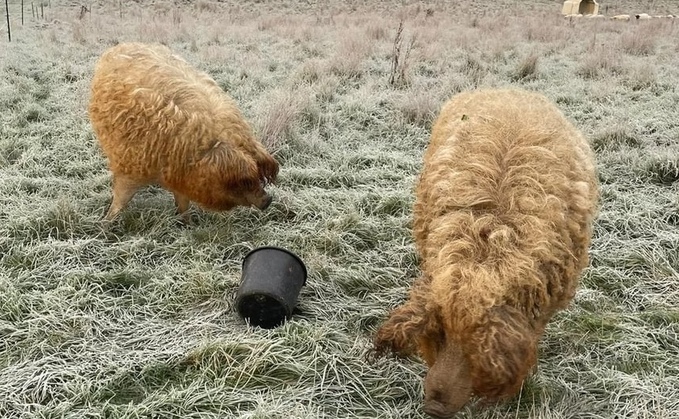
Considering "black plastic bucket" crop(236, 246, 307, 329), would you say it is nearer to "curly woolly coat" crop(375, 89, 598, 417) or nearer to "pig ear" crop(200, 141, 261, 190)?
"pig ear" crop(200, 141, 261, 190)

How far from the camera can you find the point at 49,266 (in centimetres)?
468

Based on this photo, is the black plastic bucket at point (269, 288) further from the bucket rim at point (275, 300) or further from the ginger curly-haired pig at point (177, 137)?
the ginger curly-haired pig at point (177, 137)

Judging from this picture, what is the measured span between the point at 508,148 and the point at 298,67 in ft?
28.9

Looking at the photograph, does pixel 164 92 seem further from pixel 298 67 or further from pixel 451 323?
pixel 298 67

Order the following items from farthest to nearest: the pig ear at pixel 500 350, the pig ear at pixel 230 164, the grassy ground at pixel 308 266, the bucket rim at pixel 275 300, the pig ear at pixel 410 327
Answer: the pig ear at pixel 230 164 < the bucket rim at pixel 275 300 < the grassy ground at pixel 308 266 < the pig ear at pixel 410 327 < the pig ear at pixel 500 350

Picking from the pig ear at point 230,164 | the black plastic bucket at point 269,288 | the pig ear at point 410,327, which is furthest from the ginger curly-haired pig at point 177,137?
the pig ear at point 410,327

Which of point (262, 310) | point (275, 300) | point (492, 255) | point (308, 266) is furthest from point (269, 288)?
point (492, 255)

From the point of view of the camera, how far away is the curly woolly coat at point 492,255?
8.09ft

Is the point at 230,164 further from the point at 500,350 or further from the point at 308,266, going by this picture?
the point at 500,350

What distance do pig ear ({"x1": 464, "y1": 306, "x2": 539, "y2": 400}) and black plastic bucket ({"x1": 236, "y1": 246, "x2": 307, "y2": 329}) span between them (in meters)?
1.76

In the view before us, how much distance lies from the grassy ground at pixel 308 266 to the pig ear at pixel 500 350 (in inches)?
34.4

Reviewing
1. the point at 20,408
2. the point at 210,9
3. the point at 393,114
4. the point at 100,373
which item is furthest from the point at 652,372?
the point at 210,9

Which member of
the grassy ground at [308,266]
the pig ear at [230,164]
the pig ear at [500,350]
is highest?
the pig ear at [230,164]

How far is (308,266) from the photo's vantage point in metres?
4.81
